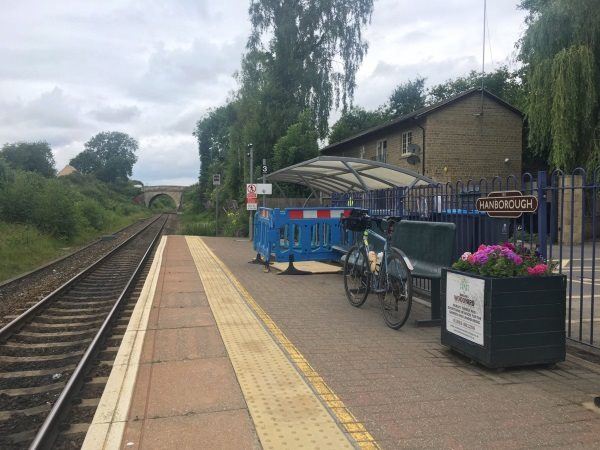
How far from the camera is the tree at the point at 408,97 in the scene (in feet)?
154

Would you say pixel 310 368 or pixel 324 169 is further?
pixel 324 169

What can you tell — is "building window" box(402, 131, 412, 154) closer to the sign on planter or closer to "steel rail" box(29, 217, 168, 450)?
the sign on planter

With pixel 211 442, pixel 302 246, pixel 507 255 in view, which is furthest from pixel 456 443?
pixel 302 246

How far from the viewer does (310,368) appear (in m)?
4.85

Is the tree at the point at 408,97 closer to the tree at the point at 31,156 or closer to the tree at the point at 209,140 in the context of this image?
the tree at the point at 209,140

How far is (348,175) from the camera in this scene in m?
12.3

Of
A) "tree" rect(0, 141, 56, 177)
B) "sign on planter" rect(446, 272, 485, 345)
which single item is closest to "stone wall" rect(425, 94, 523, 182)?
"sign on planter" rect(446, 272, 485, 345)

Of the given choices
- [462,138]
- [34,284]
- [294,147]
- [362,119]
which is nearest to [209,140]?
[362,119]

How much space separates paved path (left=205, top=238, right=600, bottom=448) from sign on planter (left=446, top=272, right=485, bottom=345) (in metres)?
0.31

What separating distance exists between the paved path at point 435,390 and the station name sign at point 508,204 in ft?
5.13

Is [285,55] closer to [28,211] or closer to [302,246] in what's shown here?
[28,211]

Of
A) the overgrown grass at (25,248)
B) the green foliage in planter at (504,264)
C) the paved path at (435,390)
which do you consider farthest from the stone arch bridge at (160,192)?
the green foliage in planter at (504,264)

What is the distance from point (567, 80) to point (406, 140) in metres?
7.60

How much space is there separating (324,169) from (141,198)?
104774 mm
